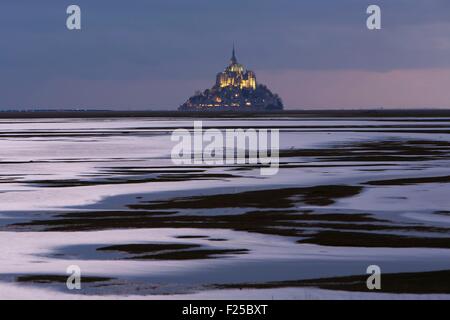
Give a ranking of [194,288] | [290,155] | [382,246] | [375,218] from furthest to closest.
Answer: [290,155] < [375,218] < [382,246] < [194,288]

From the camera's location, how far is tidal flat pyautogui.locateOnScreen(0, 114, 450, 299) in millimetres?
14234

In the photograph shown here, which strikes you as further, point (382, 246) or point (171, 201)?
point (171, 201)

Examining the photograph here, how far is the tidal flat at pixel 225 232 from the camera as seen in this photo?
1423 centimetres

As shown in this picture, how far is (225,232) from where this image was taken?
19.6 metres

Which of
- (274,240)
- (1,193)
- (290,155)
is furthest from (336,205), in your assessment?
(290,155)

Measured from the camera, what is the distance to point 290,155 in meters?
47.1

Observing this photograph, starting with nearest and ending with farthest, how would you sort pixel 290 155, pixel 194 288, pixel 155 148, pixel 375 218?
pixel 194 288 < pixel 375 218 < pixel 290 155 < pixel 155 148

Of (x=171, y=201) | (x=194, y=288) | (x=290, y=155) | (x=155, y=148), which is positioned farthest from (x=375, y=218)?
(x=155, y=148)

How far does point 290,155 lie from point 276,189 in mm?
18493

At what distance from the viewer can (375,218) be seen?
21.6 metres

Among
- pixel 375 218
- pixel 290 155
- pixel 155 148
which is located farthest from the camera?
pixel 155 148
